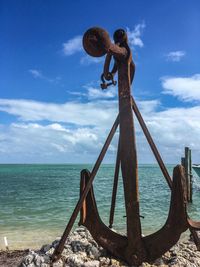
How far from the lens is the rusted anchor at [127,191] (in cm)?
498

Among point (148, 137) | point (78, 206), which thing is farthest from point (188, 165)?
point (78, 206)

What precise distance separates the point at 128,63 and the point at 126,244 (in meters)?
3.00

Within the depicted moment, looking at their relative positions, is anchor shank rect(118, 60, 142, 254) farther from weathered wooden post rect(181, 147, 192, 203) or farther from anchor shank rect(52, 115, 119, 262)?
weathered wooden post rect(181, 147, 192, 203)

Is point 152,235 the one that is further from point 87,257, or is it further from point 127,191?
point 87,257

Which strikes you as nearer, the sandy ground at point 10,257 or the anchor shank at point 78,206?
the anchor shank at point 78,206

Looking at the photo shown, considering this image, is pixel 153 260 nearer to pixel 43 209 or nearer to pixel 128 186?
pixel 128 186

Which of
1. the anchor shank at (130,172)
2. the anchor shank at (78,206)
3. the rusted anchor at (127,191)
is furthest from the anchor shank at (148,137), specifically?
the anchor shank at (78,206)

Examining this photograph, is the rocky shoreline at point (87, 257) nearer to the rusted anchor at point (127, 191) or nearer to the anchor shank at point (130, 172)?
the rusted anchor at point (127, 191)

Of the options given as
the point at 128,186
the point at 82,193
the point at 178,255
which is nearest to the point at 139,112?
the point at 128,186

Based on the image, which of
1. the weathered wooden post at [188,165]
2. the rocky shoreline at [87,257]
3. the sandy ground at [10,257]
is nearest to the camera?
the rocky shoreline at [87,257]

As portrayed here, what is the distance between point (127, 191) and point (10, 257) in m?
4.55

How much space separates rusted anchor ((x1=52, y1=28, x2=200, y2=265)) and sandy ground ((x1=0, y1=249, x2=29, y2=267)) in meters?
2.64

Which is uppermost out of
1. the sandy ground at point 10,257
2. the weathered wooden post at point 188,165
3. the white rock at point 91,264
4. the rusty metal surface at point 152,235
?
the weathered wooden post at point 188,165

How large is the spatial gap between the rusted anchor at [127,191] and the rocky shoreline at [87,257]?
0.64ft
